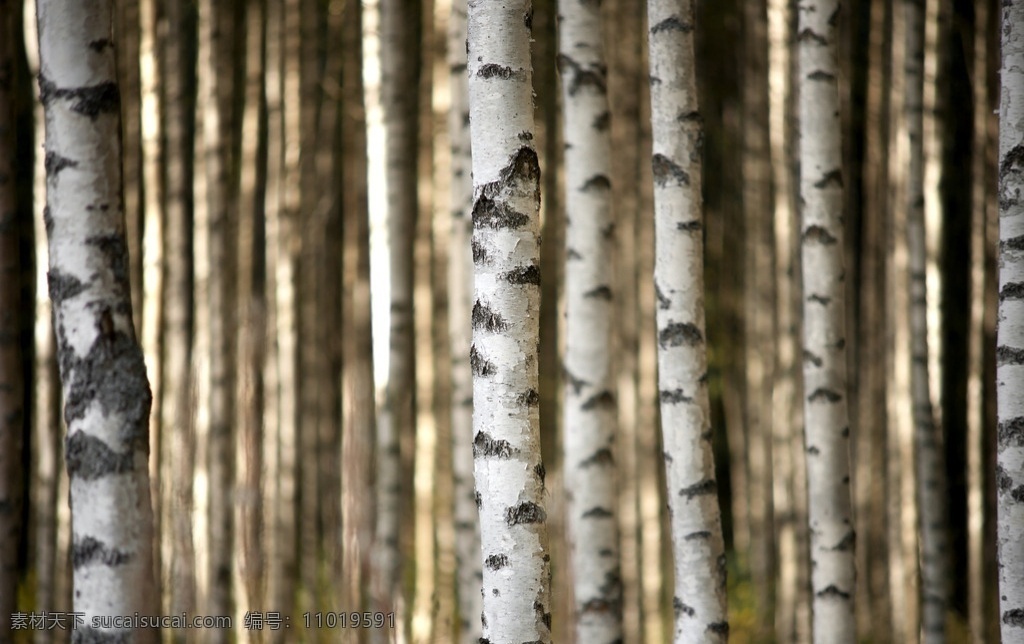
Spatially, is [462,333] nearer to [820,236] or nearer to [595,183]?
[595,183]

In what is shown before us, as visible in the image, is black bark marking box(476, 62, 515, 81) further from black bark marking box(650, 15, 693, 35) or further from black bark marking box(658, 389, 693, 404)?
black bark marking box(658, 389, 693, 404)

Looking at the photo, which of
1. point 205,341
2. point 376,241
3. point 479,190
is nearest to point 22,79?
point 205,341

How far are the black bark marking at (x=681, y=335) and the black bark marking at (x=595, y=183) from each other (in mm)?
682

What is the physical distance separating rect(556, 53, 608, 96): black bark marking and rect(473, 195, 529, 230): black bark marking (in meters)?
1.42

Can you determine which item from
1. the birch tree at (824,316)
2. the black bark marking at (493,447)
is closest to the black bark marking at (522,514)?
the black bark marking at (493,447)

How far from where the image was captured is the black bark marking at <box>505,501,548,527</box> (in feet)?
7.27

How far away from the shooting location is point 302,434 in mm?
6773

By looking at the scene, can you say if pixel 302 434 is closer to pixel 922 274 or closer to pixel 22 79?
pixel 22 79

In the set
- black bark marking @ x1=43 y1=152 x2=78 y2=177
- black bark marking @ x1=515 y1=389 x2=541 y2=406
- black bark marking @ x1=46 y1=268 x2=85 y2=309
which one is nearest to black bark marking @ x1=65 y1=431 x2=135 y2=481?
black bark marking @ x1=46 y1=268 x2=85 y2=309

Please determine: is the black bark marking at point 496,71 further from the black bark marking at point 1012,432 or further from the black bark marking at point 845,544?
the black bark marking at point 845,544

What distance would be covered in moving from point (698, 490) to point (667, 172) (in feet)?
3.62

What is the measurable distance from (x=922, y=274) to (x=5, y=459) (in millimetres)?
4371

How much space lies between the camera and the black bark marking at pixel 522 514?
2215mm

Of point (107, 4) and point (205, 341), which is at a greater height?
point (107, 4)
